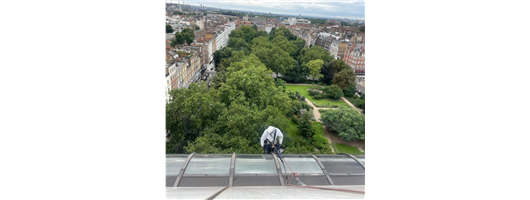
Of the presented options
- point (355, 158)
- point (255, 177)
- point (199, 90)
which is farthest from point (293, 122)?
point (255, 177)

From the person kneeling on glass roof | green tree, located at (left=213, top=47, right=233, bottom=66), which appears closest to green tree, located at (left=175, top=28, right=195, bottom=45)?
green tree, located at (left=213, top=47, right=233, bottom=66)

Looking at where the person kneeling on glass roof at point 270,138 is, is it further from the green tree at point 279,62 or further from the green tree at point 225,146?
the green tree at point 279,62

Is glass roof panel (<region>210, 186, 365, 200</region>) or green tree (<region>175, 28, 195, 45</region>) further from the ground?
green tree (<region>175, 28, 195, 45</region>)

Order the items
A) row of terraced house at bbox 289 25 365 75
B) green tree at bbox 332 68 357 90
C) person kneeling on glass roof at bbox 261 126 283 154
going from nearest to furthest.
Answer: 1. person kneeling on glass roof at bbox 261 126 283 154
2. green tree at bbox 332 68 357 90
3. row of terraced house at bbox 289 25 365 75

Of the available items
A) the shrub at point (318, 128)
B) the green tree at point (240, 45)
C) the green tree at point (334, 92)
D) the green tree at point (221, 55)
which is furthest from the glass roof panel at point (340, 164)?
the green tree at point (240, 45)

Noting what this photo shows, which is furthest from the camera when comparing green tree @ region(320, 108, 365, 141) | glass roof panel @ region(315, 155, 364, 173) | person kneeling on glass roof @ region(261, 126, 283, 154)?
green tree @ region(320, 108, 365, 141)

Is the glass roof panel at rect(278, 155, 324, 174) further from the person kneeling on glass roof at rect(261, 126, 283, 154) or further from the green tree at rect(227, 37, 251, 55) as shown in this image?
the green tree at rect(227, 37, 251, 55)
